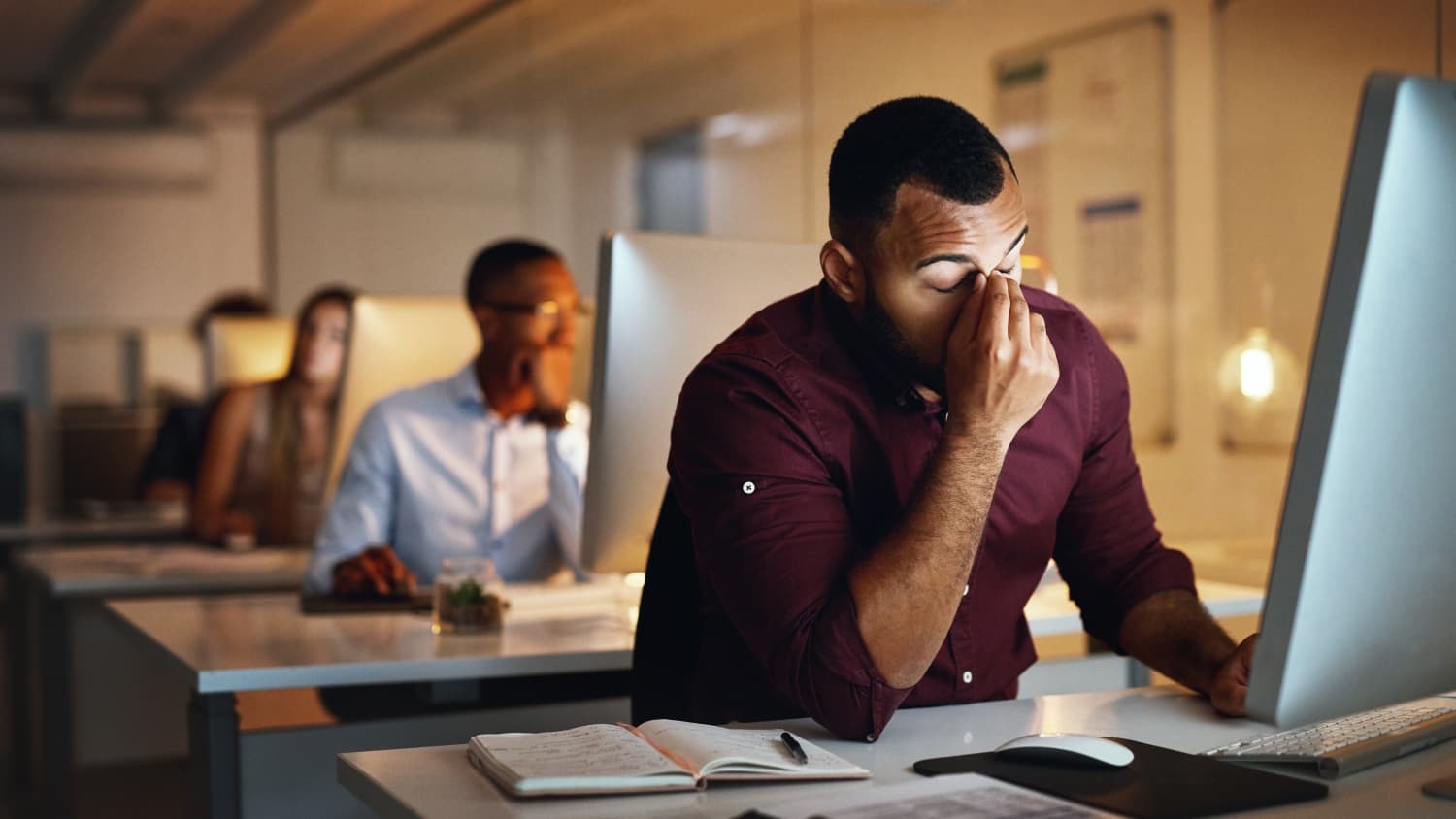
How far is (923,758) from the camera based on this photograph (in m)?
1.33

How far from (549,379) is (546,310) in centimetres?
12

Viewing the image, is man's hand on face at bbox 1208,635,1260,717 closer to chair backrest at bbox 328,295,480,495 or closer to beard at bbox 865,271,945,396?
beard at bbox 865,271,945,396

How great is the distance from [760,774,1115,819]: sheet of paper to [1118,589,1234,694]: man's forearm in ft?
1.57

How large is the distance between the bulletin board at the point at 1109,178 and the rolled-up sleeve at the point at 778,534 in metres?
2.12

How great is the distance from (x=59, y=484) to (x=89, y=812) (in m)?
5.80

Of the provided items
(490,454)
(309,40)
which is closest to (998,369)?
(490,454)

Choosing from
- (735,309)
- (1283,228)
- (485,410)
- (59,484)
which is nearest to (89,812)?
(485,410)

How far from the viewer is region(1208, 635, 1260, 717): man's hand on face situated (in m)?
1.49

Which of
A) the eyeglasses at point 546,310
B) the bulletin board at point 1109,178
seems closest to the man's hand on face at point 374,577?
the eyeglasses at point 546,310

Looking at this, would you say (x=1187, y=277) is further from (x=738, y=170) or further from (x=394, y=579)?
(x=394, y=579)

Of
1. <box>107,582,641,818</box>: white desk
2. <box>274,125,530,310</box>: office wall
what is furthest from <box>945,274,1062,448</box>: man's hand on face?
<box>274,125,530,310</box>: office wall

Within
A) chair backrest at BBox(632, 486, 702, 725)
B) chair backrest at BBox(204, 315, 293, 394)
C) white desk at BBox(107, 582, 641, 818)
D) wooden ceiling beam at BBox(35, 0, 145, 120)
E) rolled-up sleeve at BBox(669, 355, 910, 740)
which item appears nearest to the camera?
rolled-up sleeve at BBox(669, 355, 910, 740)

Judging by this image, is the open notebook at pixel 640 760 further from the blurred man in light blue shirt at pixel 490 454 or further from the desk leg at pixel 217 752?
the blurred man in light blue shirt at pixel 490 454

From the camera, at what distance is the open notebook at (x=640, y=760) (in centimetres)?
117
